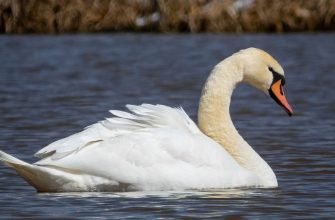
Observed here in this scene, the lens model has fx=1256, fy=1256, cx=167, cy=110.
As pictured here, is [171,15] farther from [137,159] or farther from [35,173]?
[35,173]

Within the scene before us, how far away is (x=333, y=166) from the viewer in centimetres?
980

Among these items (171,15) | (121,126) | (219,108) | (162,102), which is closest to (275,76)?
(219,108)

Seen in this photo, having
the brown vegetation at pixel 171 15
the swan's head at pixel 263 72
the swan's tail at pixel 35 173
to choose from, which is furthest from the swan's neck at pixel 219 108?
the brown vegetation at pixel 171 15

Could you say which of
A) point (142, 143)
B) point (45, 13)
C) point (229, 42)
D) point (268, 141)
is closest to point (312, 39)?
point (229, 42)

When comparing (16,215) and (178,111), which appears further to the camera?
(178,111)

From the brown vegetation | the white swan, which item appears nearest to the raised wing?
the white swan

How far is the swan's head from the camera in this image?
8.92m

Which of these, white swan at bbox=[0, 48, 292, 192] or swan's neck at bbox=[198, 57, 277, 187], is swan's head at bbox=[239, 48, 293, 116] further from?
white swan at bbox=[0, 48, 292, 192]

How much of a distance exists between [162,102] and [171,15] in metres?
12.4

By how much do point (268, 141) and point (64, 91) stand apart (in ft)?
17.8

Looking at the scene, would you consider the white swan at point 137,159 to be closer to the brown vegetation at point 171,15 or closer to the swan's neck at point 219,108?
the swan's neck at point 219,108

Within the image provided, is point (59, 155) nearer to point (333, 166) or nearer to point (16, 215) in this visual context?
point (16, 215)

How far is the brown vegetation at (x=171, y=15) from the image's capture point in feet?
87.8

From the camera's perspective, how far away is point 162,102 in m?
15.0
